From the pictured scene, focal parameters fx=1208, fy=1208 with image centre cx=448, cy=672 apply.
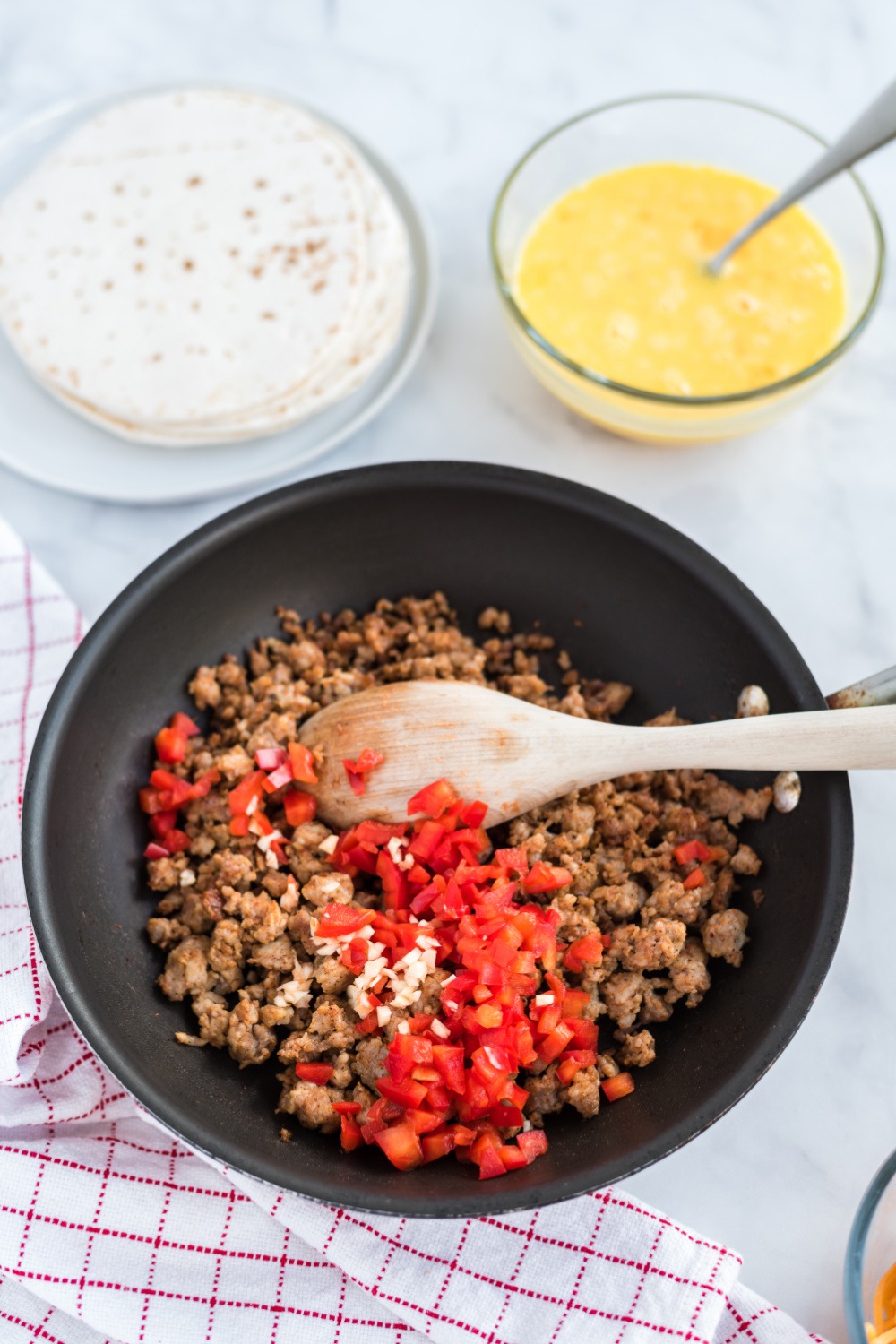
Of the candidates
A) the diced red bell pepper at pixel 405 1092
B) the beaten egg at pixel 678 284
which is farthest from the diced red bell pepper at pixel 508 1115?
the beaten egg at pixel 678 284

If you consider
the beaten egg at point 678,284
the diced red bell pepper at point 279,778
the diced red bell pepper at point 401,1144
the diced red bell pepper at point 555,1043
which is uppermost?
the beaten egg at point 678,284

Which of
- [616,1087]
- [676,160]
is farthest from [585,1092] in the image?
[676,160]

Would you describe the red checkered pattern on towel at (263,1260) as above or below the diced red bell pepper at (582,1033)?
below

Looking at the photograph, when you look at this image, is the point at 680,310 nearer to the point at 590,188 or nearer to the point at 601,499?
the point at 590,188

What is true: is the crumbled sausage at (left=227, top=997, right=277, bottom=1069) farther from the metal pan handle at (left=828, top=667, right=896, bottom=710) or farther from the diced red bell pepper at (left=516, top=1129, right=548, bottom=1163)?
the metal pan handle at (left=828, top=667, right=896, bottom=710)

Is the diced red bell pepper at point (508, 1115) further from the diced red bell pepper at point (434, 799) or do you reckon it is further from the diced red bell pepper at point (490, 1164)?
the diced red bell pepper at point (434, 799)

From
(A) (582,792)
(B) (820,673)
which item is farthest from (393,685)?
(B) (820,673)
